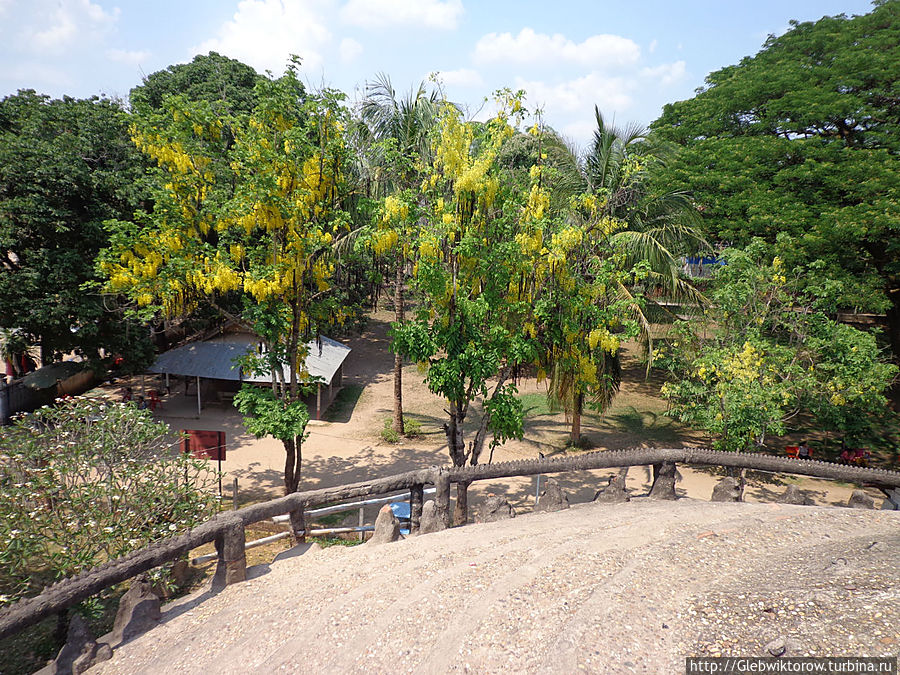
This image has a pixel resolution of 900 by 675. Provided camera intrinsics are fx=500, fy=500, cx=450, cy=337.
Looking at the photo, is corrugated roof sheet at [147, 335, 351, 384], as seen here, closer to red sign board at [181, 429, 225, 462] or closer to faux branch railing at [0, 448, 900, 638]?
red sign board at [181, 429, 225, 462]

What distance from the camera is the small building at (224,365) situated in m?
18.0

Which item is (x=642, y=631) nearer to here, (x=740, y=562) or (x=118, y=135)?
(x=740, y=562)

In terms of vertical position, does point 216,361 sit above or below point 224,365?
above

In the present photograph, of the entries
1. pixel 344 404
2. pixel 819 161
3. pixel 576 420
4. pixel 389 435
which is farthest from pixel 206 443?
pixel 819 161

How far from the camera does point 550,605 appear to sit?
15.3 feet

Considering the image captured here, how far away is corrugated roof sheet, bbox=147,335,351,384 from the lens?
17.9 metres

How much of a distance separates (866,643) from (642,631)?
165 centimetres

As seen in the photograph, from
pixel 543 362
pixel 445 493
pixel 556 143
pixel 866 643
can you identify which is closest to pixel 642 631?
pixel 866 643

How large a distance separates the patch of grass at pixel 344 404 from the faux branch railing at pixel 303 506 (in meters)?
12.6

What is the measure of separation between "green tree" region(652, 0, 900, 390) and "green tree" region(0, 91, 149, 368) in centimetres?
1868

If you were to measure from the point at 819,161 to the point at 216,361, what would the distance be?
2142 cm

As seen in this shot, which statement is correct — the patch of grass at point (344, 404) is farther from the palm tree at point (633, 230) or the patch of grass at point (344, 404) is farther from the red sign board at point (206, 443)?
the palm tree at point (633, 230)

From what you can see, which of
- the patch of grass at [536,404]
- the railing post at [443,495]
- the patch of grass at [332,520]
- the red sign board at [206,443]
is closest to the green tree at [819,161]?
the patch of grass at [536,404]

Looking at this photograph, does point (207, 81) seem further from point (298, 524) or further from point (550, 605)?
point (550, 605)
